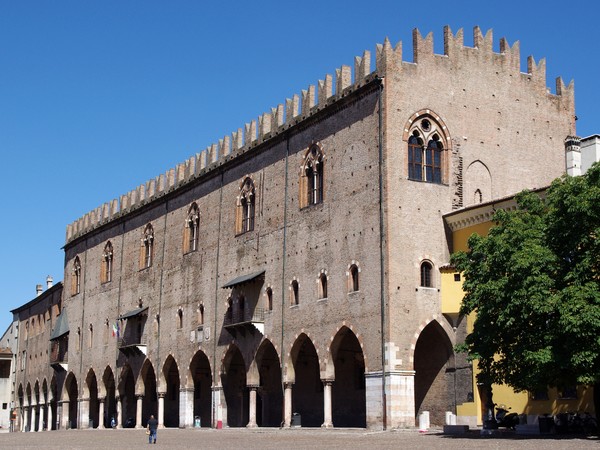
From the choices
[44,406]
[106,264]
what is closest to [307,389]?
[106,264]

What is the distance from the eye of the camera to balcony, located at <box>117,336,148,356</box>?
1853 inches

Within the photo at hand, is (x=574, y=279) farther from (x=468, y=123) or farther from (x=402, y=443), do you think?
(x=468, y=123)

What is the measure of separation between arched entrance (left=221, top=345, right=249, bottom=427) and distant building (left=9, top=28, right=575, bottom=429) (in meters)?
0.06

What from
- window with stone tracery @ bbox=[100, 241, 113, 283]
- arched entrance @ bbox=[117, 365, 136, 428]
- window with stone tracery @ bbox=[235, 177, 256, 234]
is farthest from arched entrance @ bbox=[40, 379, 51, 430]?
window with stone tracery @ bbox=[235, 177, 256, 234]

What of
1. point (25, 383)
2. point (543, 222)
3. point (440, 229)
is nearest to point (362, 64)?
point (440, 229)

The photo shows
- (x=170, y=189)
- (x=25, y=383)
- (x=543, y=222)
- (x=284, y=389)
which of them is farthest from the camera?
(x=25, y=383)

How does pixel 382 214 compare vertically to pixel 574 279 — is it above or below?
above

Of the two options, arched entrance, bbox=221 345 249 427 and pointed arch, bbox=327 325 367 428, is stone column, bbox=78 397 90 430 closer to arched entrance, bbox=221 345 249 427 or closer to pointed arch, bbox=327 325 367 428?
arched entrance, bbox=221 345 249 427

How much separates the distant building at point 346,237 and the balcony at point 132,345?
0.22 m

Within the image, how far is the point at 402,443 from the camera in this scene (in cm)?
2373

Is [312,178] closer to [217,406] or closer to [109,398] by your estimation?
[217,406]

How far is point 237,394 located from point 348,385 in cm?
833

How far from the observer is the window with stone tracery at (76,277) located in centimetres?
5770

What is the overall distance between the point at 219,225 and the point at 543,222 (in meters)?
19.5
